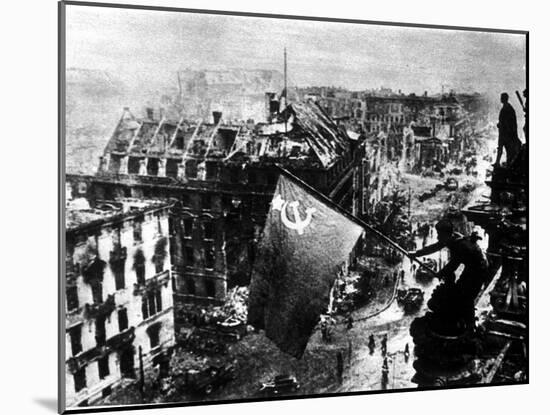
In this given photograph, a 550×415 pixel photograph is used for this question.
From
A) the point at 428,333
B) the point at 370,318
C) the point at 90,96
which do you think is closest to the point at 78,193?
the point at 90,96

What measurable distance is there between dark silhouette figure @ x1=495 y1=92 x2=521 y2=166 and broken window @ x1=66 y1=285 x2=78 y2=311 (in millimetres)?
2110

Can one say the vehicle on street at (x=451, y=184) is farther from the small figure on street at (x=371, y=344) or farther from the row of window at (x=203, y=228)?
the row of window at (x=203, y=228)

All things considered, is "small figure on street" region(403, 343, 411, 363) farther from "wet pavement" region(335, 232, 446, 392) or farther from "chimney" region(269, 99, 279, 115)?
"chimney" region(269, 99, 279, 115)

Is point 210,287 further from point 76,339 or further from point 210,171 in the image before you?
point 76,339

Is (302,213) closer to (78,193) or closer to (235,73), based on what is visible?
(235,73)

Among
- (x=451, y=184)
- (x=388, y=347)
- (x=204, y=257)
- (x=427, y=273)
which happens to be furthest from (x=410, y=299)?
(x=204, y=257)

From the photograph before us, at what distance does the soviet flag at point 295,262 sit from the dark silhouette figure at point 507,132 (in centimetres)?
87

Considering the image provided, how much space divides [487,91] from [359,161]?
749 mm

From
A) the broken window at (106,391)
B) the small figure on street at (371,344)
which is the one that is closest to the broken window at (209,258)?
the broken window at (106,391)

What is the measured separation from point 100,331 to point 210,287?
1.72 feet

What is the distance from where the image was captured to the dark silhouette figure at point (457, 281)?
16.3 feet

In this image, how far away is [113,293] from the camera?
176 inches

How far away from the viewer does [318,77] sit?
4.73 m

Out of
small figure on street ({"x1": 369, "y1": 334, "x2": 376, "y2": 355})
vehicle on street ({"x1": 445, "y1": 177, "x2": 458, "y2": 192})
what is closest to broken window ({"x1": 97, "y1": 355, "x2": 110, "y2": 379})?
small figure on street ({"x1": 369, "y1": 334, "x2": 376, "y2": 355})
